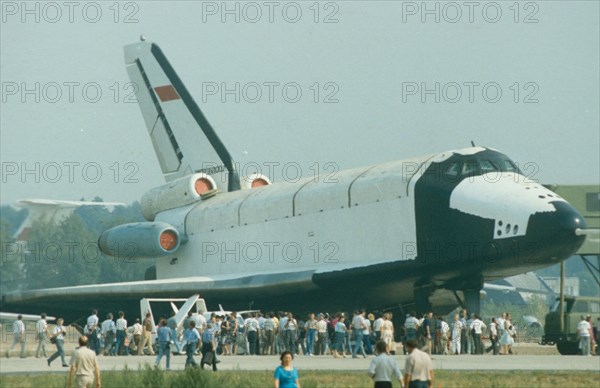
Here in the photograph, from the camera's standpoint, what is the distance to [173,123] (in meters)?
42.3

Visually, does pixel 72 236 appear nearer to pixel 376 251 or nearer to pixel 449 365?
pixel 376 251

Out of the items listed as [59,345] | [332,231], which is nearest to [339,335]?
[332,231]

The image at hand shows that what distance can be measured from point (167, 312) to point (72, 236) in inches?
1241

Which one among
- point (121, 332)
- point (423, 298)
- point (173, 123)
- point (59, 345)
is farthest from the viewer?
point (173, 123)

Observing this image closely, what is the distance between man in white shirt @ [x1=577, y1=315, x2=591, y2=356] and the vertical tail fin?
13.6 metres

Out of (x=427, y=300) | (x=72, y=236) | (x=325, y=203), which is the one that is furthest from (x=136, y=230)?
(x=72, y=236)

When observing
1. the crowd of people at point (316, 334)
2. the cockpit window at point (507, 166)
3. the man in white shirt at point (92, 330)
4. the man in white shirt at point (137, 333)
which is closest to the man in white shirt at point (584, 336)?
the crowd of people at point (316, 334)

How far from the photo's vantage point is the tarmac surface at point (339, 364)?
2422 cm

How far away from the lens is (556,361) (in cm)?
2686

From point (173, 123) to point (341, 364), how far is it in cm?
1828

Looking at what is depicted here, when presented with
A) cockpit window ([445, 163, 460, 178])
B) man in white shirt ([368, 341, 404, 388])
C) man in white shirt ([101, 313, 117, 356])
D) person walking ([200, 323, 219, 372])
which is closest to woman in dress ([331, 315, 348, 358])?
cockpit window ([445, 163, 460, 178])

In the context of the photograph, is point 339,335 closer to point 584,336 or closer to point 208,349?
point 584,336

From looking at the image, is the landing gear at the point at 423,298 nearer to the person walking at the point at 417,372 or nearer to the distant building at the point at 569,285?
the person walking at the point at 417,372

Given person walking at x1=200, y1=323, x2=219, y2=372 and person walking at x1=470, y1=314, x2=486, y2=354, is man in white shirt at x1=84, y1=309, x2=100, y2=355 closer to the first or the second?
person walking at x1=200, y1=323, x2=219, y2=372
